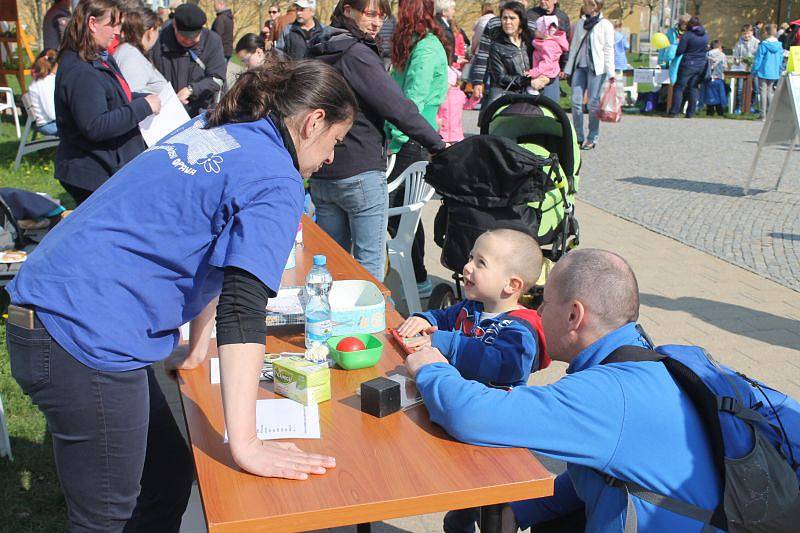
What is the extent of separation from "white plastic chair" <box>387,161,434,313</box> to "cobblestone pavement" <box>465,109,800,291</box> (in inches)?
114

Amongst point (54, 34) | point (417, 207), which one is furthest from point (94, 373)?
point (54, 34)

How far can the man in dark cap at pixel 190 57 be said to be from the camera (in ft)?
23.9

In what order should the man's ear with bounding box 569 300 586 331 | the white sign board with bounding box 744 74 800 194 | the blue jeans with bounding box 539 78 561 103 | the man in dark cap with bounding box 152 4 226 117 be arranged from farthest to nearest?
the blue jeans with bounding box 539 78 561 103 < the white sign board with bounding box 744 74 800 194 < the man in dark cap with bounding box 152 4 226 117 < the man's ear with bounding box 569 300 586 331

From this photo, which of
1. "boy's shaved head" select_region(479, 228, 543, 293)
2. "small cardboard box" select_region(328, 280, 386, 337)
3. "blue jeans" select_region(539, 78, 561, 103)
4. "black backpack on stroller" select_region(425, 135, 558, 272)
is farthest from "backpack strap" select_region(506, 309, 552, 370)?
"blue jeans" select_region(539, 78, 561, 103)

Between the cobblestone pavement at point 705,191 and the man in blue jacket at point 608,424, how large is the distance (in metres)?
4.82

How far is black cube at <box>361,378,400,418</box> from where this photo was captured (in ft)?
7.06

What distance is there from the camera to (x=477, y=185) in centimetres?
473

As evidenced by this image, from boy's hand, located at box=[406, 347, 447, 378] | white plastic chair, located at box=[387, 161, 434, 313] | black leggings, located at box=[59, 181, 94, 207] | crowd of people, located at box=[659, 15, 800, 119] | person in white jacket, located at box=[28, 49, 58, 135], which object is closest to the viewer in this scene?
boy's hand, located at box=[406, 347, 447, 378]

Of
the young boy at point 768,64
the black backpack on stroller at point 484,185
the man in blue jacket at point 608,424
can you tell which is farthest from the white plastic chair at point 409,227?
the young boy at point 768,64

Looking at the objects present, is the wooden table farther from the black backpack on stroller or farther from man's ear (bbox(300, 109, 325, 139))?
the black backpack on stroller

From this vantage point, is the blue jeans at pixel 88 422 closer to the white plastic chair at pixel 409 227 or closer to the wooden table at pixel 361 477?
the wooden table at pixel 361 477

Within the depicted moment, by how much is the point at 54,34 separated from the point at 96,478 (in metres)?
11.2

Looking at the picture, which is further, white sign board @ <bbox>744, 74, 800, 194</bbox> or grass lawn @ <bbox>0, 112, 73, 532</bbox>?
white sign board @ <bbox>744, 74, 800, 194</bbox>

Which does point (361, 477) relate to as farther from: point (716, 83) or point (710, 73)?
point (716, 83)
